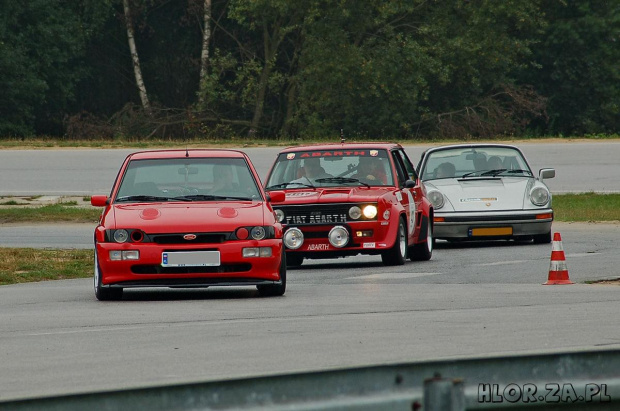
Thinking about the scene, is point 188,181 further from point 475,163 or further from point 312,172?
point 475,163

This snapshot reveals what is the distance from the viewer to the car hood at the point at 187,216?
1291cm

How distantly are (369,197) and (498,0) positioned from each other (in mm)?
40709

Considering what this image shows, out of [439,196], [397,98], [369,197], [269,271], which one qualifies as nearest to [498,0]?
[397,98]

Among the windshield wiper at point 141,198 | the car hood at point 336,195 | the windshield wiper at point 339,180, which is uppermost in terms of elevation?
the windshield wiper at point 141,198

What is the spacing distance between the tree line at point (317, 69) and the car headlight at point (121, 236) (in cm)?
4216

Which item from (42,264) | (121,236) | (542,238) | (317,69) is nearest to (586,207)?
(542,238)

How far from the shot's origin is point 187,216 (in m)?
13.1

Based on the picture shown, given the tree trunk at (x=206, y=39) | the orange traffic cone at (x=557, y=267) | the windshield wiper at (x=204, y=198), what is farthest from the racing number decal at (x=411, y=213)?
the tree trunk at (x=206, y=39)

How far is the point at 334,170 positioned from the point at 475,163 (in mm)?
4583

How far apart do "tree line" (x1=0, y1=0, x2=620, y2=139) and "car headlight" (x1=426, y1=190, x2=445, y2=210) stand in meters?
33.6

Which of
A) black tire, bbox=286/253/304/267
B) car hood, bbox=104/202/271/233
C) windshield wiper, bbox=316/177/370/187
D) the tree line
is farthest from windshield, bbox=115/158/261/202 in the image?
the tree line

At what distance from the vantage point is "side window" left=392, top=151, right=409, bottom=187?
59.5 ft

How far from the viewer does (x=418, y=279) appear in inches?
609

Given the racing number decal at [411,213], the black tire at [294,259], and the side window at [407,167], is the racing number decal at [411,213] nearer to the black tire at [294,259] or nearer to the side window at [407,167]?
the side window at [407,167]
